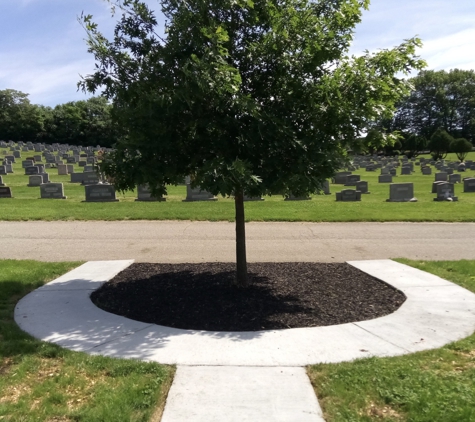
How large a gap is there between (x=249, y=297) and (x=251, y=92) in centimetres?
283

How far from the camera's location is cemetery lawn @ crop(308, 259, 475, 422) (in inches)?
139

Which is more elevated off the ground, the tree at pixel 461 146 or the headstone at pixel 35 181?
the tree at pixel 461 146

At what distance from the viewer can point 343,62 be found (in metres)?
6.34

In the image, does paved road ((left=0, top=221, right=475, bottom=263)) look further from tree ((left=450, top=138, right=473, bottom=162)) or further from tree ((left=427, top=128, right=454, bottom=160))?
tree ((left=427, top=128, right=454, bottom=160))

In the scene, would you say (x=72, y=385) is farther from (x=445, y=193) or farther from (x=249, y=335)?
(x=445, y=193)

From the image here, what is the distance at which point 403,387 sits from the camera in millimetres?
3900

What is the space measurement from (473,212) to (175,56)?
12.9 metres

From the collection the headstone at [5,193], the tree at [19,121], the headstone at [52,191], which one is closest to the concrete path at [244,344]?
the headstone at [52,191]

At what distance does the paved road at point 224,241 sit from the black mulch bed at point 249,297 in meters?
1.33

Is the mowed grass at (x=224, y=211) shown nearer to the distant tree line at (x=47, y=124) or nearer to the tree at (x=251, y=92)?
the tree at (x=251, y=92)

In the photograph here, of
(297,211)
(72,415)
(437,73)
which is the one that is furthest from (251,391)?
(437,73)

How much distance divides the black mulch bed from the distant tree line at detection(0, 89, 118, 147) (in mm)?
65997

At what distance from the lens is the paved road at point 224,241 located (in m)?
9.80

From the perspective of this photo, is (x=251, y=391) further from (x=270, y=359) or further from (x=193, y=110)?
(x=193, y=110)
